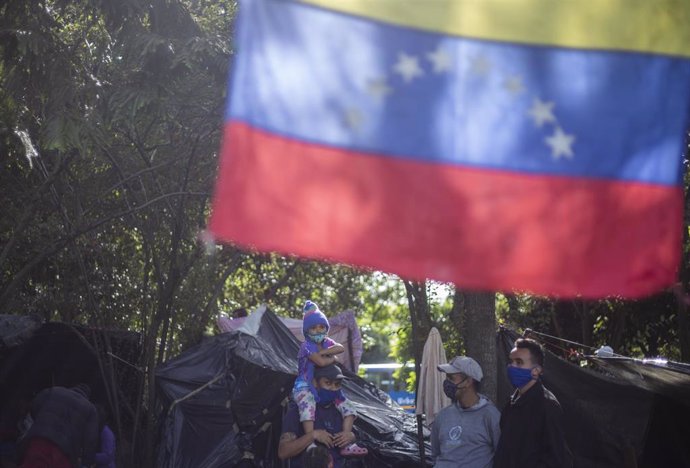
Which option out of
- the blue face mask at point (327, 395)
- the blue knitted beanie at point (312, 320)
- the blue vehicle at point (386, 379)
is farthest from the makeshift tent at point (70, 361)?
the blue vehicle at point (386, 379)

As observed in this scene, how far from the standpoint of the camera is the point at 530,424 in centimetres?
654

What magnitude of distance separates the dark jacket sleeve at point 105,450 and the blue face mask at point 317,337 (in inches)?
148

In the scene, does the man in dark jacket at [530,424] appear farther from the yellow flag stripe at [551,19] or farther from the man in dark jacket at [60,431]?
the man in dark jacket at [60,431]

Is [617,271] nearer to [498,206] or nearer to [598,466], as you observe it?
[498,206]

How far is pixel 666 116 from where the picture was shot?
3078mm

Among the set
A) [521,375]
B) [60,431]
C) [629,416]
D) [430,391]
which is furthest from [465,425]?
[60,431]

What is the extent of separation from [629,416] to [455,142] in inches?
224

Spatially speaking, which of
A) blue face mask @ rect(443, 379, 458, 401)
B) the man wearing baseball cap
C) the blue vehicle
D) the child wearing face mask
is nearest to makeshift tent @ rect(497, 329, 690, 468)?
the man wearing baseball cap

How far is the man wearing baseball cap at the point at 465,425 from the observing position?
6957 mm

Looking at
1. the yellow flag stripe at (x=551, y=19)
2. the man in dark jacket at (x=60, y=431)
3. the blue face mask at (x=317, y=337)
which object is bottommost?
the man in dark jacket at (x=60, y=431)

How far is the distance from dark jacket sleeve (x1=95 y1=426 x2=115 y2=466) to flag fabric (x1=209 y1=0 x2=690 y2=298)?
8288 millimetres

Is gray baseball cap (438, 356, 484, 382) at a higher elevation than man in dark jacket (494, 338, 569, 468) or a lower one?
higher

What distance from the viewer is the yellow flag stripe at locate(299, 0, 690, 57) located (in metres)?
2.91

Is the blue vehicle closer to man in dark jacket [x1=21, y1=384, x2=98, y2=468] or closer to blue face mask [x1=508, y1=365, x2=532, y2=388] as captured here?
man in dark jacket [x1=21, y1=384, x2=98, y2=468]
